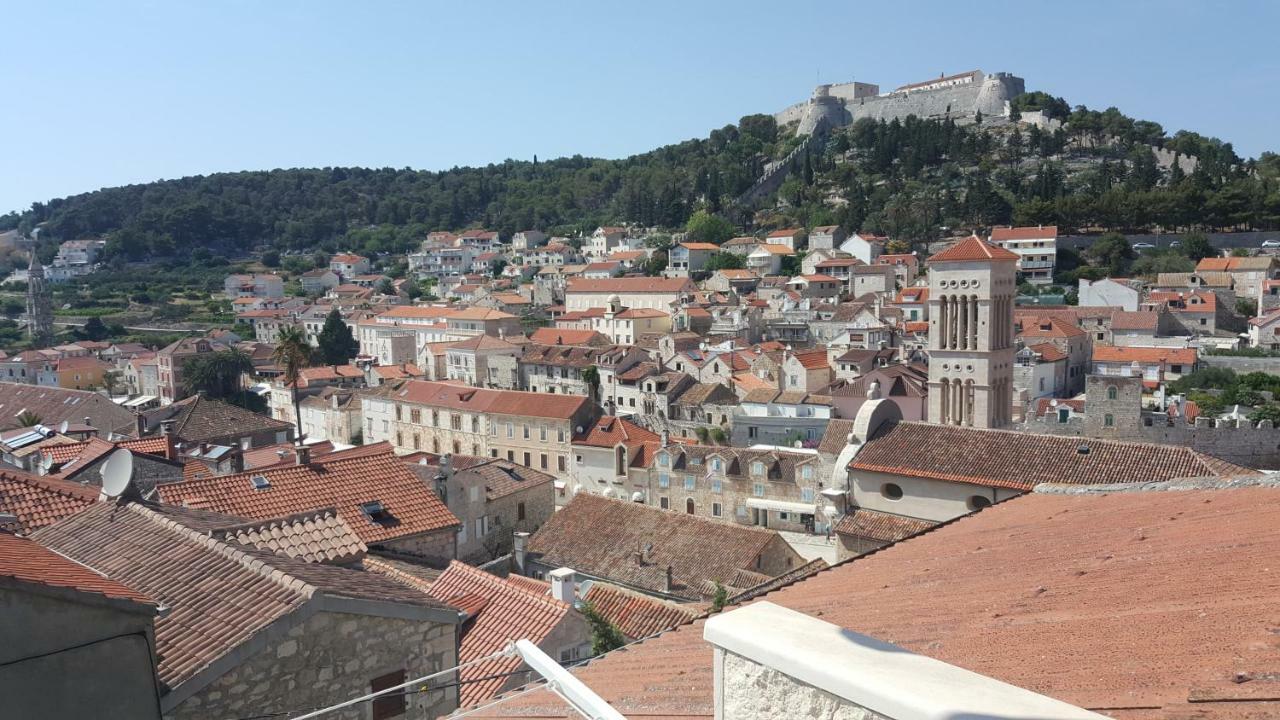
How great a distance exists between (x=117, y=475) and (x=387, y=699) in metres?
4.51

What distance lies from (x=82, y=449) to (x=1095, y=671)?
26.0 m

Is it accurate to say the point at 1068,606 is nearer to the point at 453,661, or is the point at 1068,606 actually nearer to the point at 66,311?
the point at 453,661

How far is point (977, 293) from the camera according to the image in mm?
27625

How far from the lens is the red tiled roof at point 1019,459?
15.8 m

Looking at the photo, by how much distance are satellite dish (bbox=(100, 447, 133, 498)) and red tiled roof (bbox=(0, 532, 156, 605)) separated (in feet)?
8.75

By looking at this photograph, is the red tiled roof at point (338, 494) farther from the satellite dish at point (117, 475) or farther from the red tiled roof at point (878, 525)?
the red tiled roof at point (878, 525)

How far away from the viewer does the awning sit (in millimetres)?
33219

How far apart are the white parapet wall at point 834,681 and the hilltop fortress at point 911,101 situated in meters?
143

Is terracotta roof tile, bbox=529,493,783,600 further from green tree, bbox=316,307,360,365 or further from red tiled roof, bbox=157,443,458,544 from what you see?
green tree, bbox=316,307,360,365

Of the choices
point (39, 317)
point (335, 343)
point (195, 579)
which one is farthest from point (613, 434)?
point (39, 317)

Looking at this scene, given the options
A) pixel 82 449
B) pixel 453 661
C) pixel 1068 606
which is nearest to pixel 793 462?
pixel 82 449

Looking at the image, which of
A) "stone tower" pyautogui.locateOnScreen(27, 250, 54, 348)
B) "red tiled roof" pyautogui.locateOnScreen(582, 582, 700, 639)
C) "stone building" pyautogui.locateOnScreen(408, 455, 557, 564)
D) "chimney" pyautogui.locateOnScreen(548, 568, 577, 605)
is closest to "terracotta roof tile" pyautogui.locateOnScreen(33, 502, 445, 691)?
"chimney" pyautogui.locateOnScreen(548, 568, 577, 605)

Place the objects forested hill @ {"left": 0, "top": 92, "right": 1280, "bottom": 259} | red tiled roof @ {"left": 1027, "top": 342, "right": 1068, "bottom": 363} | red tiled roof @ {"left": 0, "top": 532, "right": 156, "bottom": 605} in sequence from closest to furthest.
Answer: red tiled roof @ {"left": 0, "top": 532, "right": 156, "bottom": 605}, red tiled roof @ {"left": 1027, "top": 342, "right": 1068, "bottom": 363}, forested hill @ {"left": 0, "top": 92, "right": 1280, "bottom": 259}

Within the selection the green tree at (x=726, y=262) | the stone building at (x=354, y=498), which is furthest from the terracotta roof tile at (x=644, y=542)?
the green tree at (x=726, y=262)
